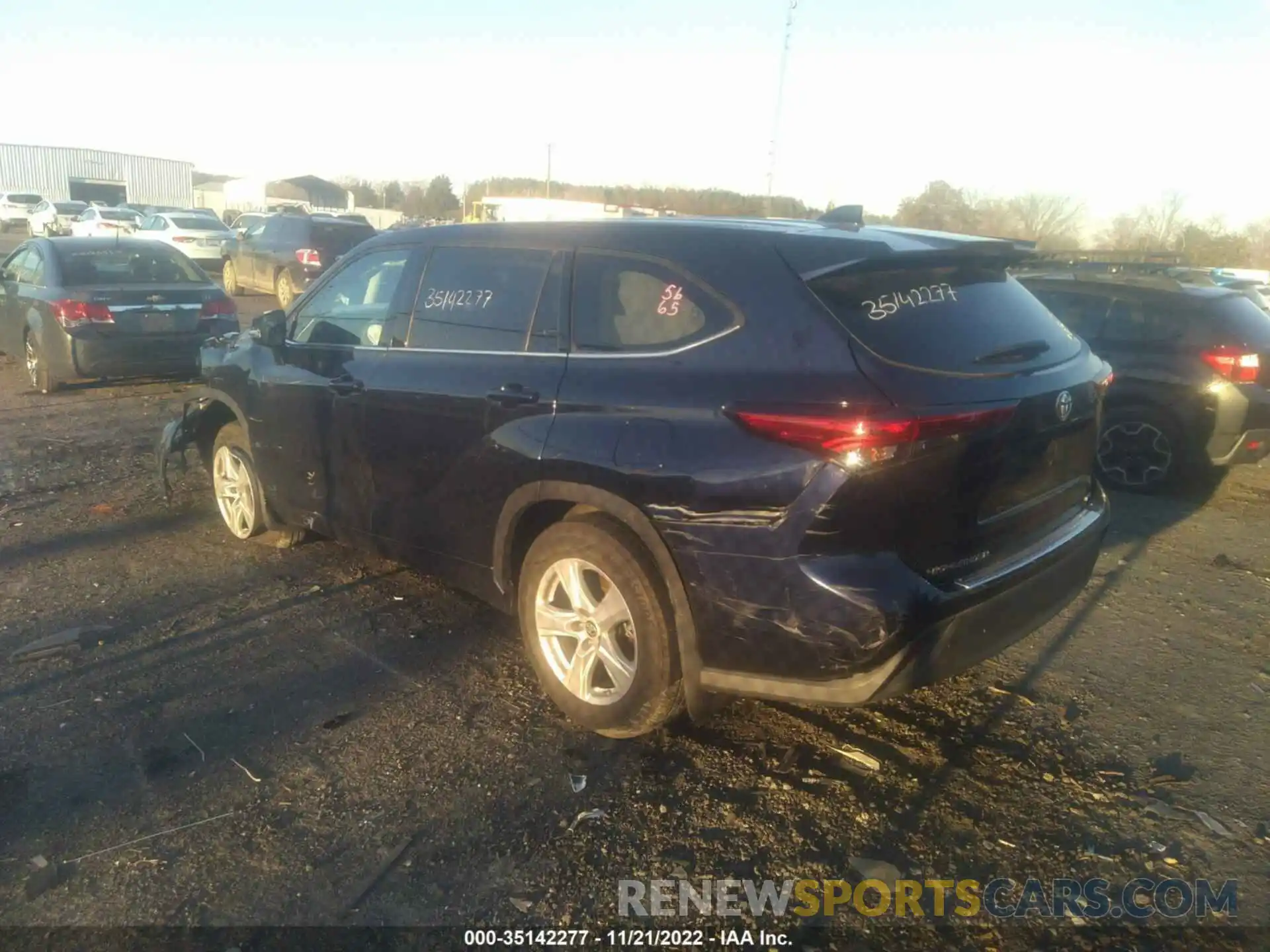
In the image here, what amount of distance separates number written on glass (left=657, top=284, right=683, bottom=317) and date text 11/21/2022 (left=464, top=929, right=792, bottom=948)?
6.38 ft

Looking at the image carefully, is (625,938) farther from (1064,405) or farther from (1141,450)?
Result: (1141,450)

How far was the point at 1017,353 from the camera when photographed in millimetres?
3402

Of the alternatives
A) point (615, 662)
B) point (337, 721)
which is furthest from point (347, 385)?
point (615, 662)

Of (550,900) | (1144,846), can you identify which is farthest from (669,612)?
(1144,846)

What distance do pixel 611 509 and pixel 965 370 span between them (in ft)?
4.06

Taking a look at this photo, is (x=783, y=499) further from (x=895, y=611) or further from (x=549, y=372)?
(x=549, y=372)

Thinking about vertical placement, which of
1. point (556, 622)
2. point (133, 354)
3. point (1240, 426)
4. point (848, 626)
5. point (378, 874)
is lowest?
point (378, 874)

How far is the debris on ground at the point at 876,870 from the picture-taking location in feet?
9.66

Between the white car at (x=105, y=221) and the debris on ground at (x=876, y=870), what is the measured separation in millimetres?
26562

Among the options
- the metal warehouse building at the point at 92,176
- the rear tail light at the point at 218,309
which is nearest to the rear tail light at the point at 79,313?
the rear tail light at the point at 218,309

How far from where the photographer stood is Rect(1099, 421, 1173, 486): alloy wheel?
727 cm

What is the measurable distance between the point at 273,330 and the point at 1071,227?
99.1 feet

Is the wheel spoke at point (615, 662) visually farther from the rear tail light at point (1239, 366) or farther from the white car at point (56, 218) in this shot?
the white car at point (56, 218)

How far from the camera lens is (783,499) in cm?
298
